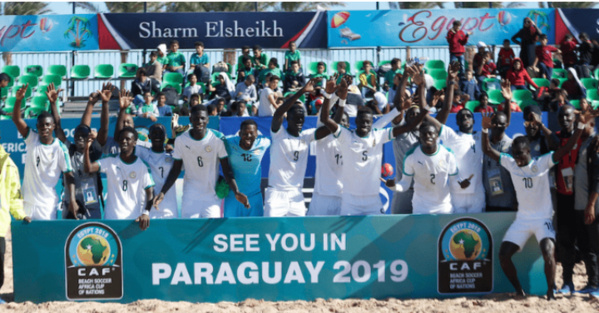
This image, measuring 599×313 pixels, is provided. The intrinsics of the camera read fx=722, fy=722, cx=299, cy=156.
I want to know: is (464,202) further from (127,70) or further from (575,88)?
(127,70)

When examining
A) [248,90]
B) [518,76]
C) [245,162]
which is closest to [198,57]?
[248,90]

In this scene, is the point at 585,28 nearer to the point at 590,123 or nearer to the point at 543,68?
the point at 543,68

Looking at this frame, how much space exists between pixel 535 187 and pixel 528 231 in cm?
48

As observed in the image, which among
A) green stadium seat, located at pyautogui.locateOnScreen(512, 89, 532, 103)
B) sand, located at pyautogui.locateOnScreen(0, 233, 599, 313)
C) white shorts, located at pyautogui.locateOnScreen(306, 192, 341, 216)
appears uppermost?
green stadium seat, located at pyautogui.locateOnScreen(512, 89, 532, 103)

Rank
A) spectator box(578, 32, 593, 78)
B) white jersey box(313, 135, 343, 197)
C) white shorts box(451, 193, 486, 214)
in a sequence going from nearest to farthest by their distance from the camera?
1. white shorts box(451, 193, 486, 214)
2. white jersey box(313, 135, 343, 197)
3. spectator box(578, 32, 593, 78)

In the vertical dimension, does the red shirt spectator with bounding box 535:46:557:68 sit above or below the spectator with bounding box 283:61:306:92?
above

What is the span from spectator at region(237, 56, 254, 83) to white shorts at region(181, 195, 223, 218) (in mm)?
8023

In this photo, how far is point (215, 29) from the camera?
18594 millimetres

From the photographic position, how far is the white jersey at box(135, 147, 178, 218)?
27.3 feet

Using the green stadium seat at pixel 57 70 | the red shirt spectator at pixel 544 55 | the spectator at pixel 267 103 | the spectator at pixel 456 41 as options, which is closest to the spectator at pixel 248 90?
the spectator at pixel 267 103

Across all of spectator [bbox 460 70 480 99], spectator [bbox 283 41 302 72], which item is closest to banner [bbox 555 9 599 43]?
Result: spectator [bbox 460 70 480 99]

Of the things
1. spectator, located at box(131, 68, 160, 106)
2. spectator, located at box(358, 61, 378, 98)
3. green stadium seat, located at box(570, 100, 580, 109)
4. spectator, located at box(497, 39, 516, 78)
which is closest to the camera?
green stadium seat, located at box(570, 100, 580, 109)

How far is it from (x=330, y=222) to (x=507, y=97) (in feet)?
8.76

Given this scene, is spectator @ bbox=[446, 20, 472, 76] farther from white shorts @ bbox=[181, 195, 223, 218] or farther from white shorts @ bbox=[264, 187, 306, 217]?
white shorts @ bbox=[181, 195, 223, 218]
